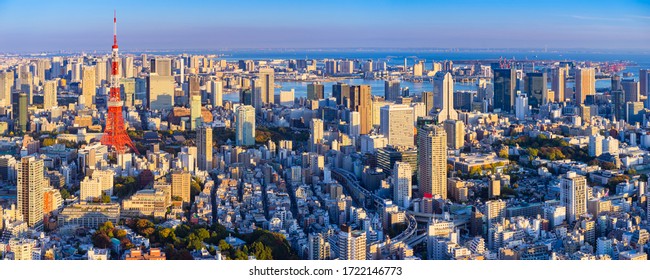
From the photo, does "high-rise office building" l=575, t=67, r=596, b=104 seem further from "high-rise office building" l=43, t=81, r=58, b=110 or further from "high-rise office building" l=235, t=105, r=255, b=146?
"high-rise office building" l=43, t=81, r=58, b=110

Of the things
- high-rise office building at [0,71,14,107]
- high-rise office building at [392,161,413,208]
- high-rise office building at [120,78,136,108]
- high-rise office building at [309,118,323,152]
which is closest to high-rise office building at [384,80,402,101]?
high-rise office building at [309,118,323,152]

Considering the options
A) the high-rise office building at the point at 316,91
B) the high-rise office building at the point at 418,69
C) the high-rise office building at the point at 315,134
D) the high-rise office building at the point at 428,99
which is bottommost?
the high-rise office building at the point at 315,134

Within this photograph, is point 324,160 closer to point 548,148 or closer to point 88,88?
point 548,148

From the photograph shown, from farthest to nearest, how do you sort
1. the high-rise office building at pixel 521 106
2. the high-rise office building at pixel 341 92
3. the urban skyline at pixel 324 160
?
the high-rise office building at pixel 521 106 < the high-rise office building at pixel 341 92 < the urban skyline at pixel 324 160

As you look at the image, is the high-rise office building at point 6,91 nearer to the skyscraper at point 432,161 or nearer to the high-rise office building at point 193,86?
the high-rise office building at point 193,86

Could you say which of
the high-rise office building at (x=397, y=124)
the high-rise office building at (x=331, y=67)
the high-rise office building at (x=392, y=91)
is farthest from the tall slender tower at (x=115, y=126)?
the high-rise office building at (x=392, y=91)

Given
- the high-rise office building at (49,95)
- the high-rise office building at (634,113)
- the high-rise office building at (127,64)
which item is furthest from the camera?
the high-rise office building at (49,95)

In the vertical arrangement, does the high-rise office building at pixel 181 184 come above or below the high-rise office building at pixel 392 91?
below
